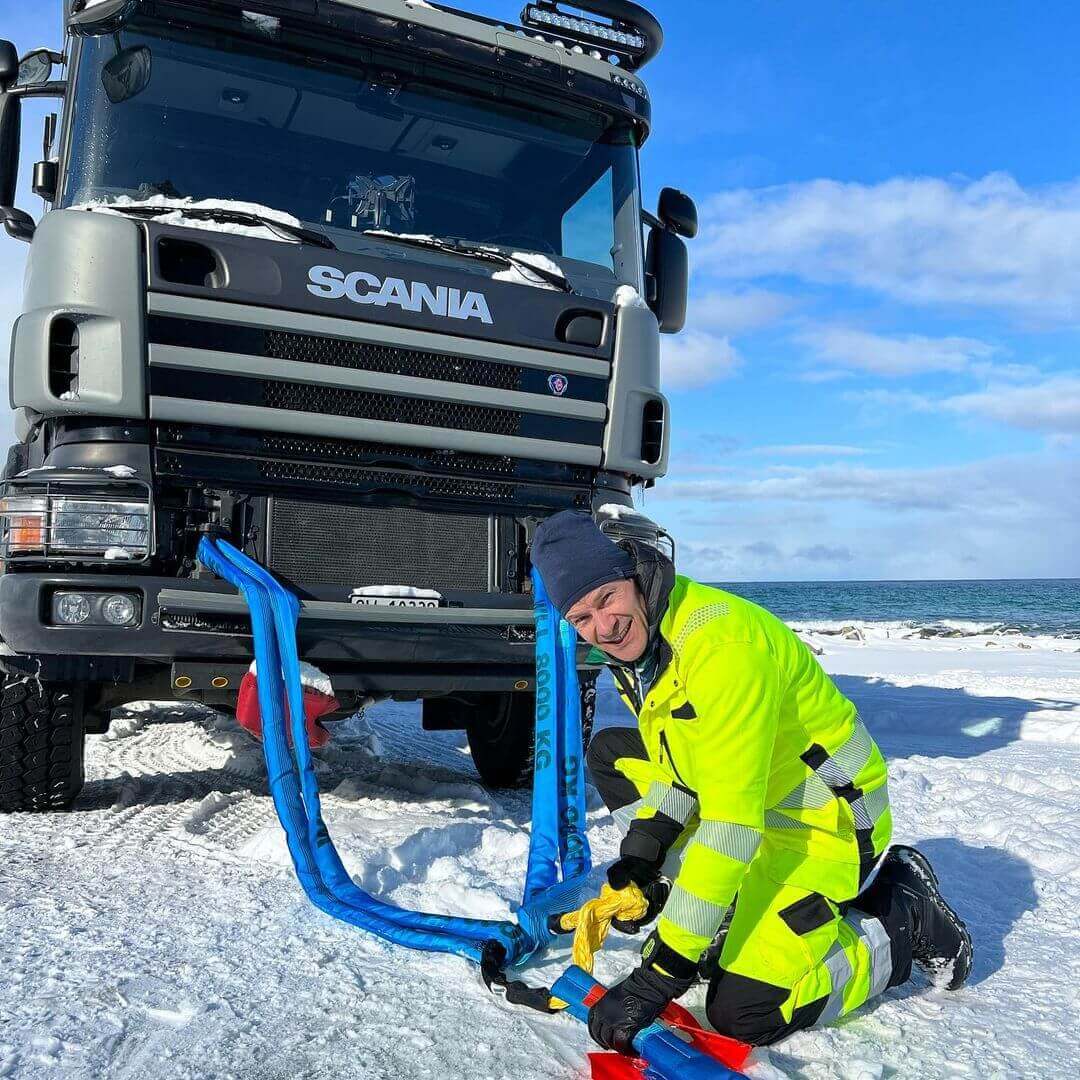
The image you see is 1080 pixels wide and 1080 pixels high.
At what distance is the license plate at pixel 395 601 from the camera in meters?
3.96

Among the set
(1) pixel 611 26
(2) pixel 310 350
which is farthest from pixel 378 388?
(1) pixel 611 26

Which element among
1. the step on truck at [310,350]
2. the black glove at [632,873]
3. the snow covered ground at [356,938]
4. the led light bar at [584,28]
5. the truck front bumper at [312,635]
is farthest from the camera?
the led light bar at [584,28]

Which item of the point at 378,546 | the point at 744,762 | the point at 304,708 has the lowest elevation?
the point at 304,708

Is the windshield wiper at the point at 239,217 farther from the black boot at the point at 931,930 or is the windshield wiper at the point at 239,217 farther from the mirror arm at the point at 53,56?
the black boot at the point at 931,930

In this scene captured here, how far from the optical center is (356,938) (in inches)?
115

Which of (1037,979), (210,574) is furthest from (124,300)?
(1037,979)

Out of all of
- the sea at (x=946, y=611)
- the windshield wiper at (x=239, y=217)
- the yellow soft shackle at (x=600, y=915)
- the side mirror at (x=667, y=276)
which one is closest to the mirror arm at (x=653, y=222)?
the side mirror at (x=667, y=276)

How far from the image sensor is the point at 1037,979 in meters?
2.95

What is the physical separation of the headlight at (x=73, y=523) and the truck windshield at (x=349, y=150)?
48.2 inches

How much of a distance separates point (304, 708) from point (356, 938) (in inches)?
35.7

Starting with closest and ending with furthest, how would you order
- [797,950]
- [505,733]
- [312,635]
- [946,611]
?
[797,950] → [312,635] → [505,733] → [946,611]

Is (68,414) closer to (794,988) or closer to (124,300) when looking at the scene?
(124,300)

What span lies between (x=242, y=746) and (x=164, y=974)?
3.73 m

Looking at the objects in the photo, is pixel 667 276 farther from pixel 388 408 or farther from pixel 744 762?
pixel 744 762
